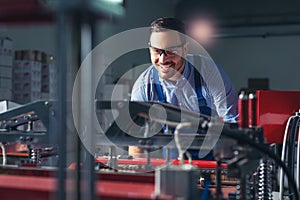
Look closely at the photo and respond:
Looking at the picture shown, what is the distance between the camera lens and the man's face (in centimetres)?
163

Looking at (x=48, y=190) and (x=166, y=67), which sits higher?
(x=166, y=67)

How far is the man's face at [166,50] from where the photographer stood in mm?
1631

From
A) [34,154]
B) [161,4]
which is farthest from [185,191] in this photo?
[161,4]

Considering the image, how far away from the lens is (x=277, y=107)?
5.45 feet

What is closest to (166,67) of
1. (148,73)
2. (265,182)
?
(148,73)

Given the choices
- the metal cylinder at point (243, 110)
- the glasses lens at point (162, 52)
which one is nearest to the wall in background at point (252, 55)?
the glasses lens at point (162, 52)

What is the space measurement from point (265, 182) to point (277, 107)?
1.20ft

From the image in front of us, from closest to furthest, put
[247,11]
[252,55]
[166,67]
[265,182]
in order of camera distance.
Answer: [265,182] → [166,67] → [247,11] → [252,55]

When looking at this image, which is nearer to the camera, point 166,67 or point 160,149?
point 160,149

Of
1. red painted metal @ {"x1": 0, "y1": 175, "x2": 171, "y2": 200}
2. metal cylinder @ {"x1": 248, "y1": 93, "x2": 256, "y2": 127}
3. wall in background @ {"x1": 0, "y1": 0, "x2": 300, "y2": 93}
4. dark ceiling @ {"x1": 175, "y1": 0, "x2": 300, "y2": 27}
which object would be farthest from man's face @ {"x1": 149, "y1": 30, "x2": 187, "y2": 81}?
dark ceiling @ {"x1": 175, "y1": 0, "x2": 300, "y2": 27}

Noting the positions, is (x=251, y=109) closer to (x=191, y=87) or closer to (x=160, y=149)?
(x=160, y=149)

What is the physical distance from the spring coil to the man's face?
21.3 inches

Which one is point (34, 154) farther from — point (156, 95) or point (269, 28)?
point (269, 28)

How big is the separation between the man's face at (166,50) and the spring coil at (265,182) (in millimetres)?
542
